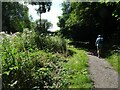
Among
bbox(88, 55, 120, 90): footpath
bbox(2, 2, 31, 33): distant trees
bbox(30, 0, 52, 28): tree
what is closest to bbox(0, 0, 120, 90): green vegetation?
bbox(2, 2, 31, 33): distant trees

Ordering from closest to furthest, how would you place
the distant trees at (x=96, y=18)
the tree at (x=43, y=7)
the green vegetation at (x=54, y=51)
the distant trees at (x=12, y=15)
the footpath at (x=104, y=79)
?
the green vegetation at (x=54, y=51), the footpath at (x=104, y=79), the distant trees at (x=96, y=18), the distant trees at (x=12, y=15), the tree at (x=43, y=7)

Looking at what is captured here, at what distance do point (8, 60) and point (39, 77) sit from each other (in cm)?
111

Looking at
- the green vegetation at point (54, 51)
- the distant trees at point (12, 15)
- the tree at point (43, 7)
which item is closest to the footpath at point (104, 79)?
the green vegetation at point (54, 51)

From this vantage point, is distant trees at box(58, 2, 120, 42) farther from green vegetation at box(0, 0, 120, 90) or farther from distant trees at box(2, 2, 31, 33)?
distant trees at box(2, 2, 31, 33)

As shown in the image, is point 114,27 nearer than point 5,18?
Yes

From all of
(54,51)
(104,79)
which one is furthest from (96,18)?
(104,79)

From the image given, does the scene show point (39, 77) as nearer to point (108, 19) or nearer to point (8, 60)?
point (8, 60)

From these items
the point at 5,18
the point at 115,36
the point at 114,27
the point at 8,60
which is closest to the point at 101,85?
the point at 8,60

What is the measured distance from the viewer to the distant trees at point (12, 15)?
48591mm

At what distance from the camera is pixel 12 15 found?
51000 mm

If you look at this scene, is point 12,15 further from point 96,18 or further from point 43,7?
point 96,18

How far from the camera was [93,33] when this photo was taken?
35.5 meters

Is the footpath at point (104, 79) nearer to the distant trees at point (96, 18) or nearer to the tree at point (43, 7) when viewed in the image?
the distant trees at point (96, 18)

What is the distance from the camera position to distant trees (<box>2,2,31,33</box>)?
4859cm
